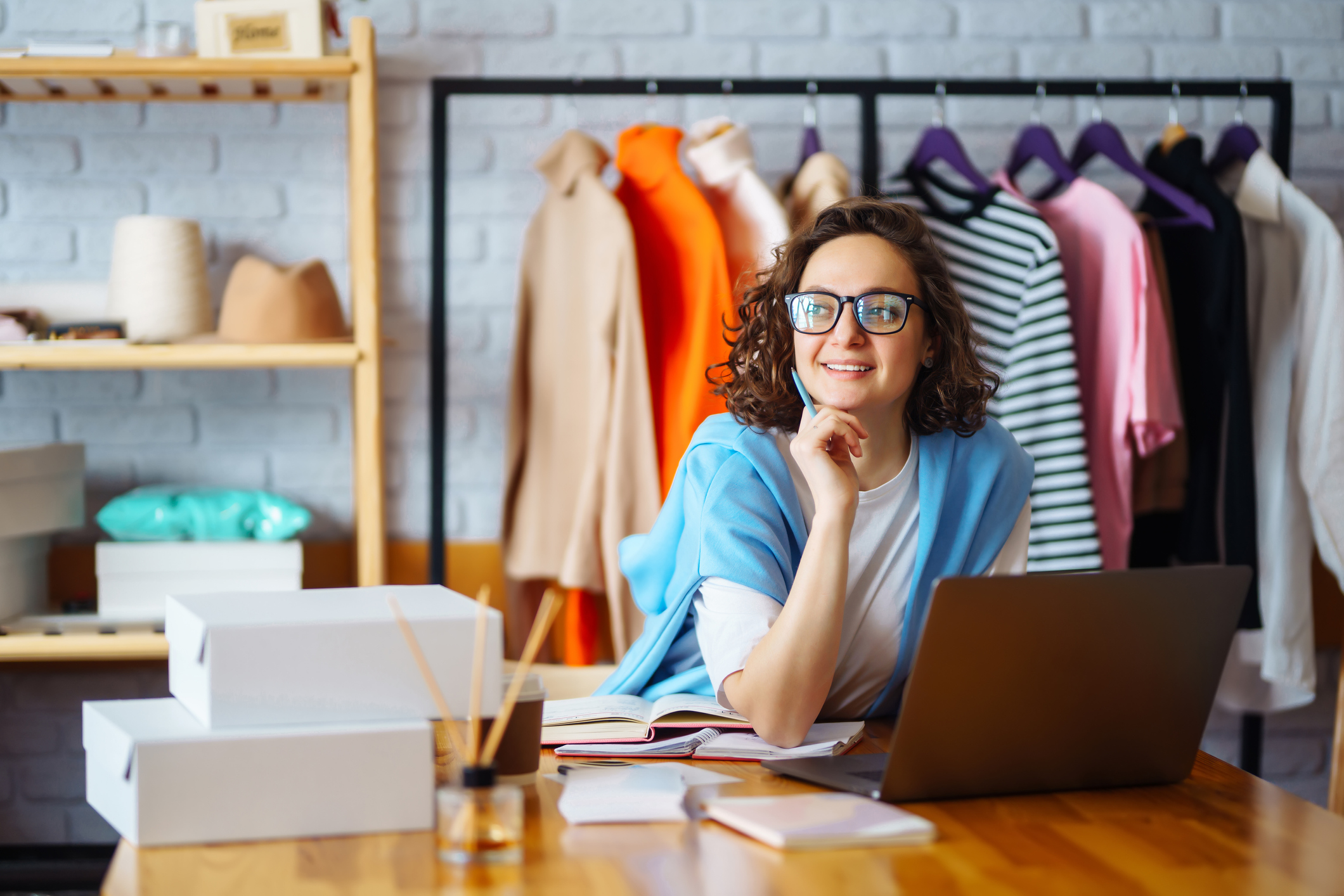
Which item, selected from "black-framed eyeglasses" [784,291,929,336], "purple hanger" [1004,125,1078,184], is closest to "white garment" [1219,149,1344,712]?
"purple hanger" [1004,125,1078,184]

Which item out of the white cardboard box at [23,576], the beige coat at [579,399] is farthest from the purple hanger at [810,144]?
the white cardboard box at [23,576]

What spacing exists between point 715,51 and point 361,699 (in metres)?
1.86

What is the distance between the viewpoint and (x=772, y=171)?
2.44 m

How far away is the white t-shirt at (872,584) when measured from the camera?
53.4 inches

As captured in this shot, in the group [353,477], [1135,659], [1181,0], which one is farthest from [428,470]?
[1181,0]

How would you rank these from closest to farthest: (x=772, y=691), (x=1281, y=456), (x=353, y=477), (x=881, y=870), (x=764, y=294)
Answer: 1. (x=881, y=870)
2. (x=772, y=691)
3. (x=764, y=294)
4. (x=1281, y=456)
5. (x=353, y=477)

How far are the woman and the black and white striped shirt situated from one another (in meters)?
0.58

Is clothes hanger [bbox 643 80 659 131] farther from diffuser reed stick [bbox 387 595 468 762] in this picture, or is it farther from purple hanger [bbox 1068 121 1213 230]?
diffuser reed stick [bbox 387 595 468 762]

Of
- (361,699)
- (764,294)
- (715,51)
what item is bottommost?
(361,699)

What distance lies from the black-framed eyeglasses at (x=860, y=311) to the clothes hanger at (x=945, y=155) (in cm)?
95

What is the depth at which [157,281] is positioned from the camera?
78.8 inches

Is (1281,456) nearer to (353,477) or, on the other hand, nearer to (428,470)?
(428,470)

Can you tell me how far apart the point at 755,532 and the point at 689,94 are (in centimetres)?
120

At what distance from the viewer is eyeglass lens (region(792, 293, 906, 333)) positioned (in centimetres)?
134
